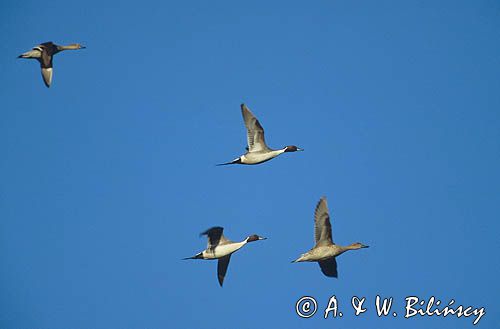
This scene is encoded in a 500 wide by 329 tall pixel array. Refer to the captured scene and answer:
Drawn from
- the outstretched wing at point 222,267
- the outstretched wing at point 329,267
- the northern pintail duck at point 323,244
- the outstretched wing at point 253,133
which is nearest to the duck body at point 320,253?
the northern pintail duck at point 323,244

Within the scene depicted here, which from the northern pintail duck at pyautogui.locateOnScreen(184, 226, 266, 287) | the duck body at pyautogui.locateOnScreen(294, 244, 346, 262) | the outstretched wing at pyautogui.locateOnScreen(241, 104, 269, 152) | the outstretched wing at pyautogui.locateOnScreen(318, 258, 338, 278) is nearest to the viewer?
the duck body at pyautogui.locateOnScreen(294, 244, 346, 262)

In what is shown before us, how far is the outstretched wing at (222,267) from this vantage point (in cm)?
1988

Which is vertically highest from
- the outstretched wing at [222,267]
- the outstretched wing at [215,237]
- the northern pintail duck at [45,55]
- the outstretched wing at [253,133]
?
the northern pintail duck at [45,55]

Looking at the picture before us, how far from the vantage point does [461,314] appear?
18781 mm

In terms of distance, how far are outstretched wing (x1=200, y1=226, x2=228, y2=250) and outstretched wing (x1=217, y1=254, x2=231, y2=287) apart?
2.68ft

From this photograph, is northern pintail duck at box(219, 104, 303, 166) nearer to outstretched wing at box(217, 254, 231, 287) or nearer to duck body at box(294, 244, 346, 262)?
outstretched wing at box(217, 254, 231, 287)

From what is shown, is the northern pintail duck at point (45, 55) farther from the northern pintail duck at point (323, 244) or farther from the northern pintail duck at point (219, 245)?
the northern pintail duck at point (323, 244)

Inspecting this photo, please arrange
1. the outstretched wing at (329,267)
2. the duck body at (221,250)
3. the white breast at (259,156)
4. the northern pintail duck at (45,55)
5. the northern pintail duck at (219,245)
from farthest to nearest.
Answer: the northern pintail duck at (45,55) < the white breast at (259,156) < the duck body at (221,250) < the northern pintail duck at (219,245) < the outstretched wing at (329,267)

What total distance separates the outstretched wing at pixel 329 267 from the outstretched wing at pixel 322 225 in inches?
29.7

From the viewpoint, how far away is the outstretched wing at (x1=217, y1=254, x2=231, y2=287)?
1988 cm

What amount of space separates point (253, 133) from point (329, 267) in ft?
11.5

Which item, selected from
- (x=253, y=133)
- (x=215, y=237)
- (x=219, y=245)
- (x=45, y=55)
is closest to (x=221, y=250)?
(x=219, y=245)

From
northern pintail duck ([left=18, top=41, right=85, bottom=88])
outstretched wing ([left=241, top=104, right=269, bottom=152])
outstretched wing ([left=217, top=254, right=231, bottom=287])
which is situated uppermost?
northern pintail duck ([left=18, top=41, right=85, bottom=88])

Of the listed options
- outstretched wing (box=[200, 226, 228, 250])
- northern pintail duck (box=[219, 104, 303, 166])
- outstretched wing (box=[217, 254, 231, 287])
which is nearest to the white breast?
northern pintail duck (box=[219, 104, 303, 166])
